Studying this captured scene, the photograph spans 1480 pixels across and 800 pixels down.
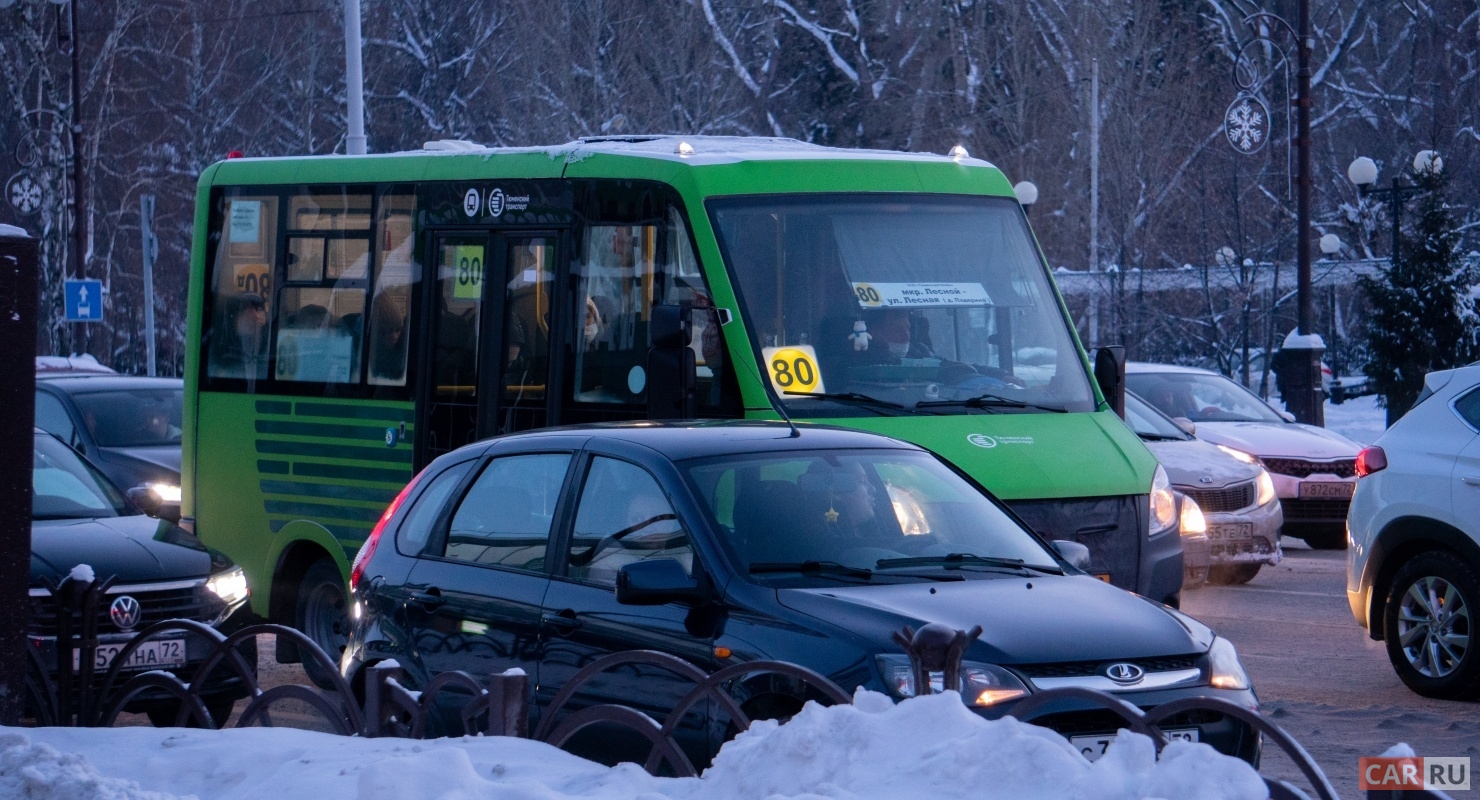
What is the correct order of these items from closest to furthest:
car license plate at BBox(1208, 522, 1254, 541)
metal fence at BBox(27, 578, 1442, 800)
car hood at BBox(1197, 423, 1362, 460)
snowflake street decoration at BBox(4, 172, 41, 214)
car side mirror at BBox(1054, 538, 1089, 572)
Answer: metal fence at BBox(27, 578, 1442, 800), car side mirror at BBox(1054, 538, 1089, 572), car license plate at BBox(1208, 522, 1254, 541), car hood at BBox(1197, 423, 1362, 460), snowflake street decoration at BBox(4, 172, 41, 214)

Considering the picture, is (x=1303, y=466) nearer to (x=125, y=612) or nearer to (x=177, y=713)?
(x=125, y=612)

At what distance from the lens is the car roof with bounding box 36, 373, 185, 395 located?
16.4m

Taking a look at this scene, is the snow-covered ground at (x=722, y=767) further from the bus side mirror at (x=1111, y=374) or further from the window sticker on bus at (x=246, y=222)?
the window sticker on bus at (x=246, y=222)

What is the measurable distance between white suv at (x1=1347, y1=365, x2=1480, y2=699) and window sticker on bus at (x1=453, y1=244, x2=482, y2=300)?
511cm

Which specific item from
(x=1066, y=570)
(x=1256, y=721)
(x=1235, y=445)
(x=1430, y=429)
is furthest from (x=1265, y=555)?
(x=1256, y=721)

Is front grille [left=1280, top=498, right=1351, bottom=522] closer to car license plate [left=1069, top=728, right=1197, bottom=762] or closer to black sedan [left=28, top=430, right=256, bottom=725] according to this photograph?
black sedan [left=28, top=430, right=256, bottom=725]

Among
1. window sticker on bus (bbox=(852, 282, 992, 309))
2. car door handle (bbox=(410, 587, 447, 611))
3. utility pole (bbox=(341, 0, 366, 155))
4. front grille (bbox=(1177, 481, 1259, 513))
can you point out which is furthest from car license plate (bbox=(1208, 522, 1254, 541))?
utility pole (bbox=(341, 0, 366, 155))

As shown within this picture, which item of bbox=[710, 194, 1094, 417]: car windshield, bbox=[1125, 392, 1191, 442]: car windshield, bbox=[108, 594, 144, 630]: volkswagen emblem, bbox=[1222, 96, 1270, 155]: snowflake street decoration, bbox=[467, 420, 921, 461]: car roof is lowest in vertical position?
bbox=[108, 594, 144, 630]: volkswagen emblem

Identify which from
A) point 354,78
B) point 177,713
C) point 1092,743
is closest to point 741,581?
point 1092,743

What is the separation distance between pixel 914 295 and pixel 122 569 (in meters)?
4.29

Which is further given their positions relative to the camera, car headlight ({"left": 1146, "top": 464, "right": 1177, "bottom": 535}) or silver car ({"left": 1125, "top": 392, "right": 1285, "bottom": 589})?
silver car ({"left": 1125, "top": 392, "right": 1285, "bottom": 589})

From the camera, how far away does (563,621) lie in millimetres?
6496

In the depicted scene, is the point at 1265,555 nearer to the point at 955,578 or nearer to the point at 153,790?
the point at 955,578

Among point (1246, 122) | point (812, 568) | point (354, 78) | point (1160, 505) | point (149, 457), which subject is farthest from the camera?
point (1246, 122)
